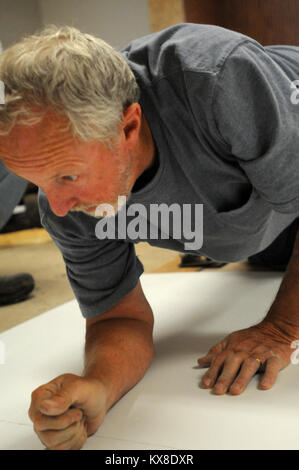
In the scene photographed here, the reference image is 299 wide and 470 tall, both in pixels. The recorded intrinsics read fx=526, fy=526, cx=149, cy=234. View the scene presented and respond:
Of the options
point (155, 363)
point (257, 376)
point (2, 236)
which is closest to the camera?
point (257, 376)

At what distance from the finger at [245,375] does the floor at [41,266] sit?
0.80m

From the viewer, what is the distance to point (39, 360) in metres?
1.13

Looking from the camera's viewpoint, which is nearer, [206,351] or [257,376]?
[257,376]

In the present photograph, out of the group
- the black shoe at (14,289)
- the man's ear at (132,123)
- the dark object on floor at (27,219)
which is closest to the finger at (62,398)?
the man's ear at (132,123)

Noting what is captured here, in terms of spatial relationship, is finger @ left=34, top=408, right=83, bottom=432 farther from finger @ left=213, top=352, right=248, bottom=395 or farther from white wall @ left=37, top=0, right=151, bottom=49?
white wall @ left=37, top=0, right=151, bottom=49

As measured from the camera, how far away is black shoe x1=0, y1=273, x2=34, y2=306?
1765 mm

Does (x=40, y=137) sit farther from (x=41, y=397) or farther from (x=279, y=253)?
(x=279, y=253)

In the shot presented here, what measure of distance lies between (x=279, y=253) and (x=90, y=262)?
2.27 ft

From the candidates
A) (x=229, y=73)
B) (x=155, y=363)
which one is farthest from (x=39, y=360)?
(x=229, y=73)

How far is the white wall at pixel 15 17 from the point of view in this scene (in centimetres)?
406

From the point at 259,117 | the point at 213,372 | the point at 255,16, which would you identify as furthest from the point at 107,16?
the point at 213,372
